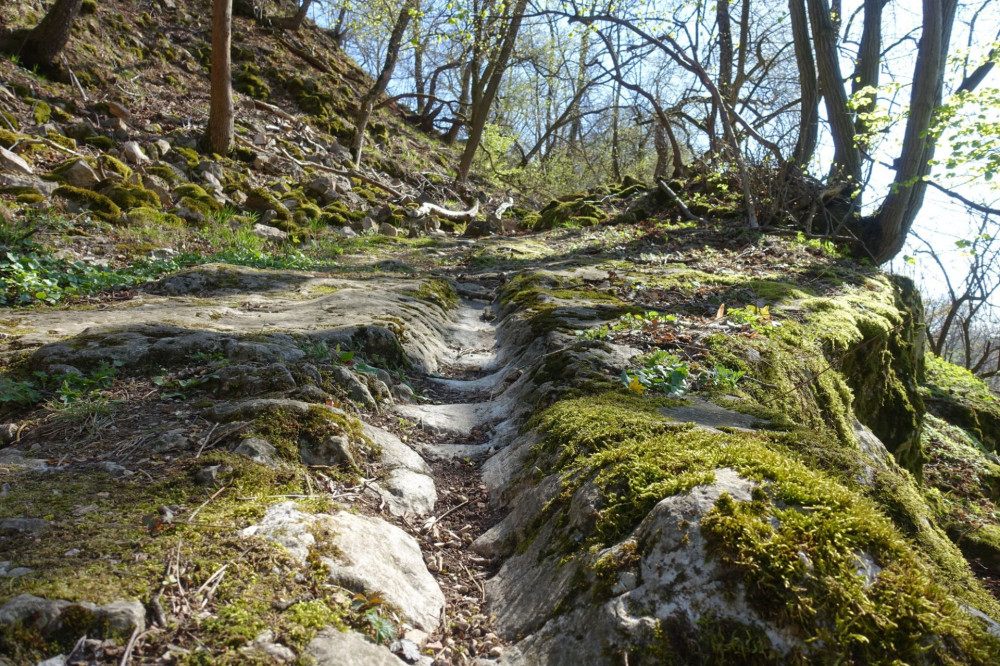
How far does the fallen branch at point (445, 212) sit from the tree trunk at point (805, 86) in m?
7.90

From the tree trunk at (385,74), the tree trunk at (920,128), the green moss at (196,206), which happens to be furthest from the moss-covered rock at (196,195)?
the tree trunk at (920,128)

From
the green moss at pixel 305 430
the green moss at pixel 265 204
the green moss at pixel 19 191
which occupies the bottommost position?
the green moss at pixel 19 191

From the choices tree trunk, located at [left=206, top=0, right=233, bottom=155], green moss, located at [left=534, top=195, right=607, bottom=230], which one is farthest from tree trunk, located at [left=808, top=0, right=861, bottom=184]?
tree trunk, located at [left=206, top=0, right=233, bottom=155]

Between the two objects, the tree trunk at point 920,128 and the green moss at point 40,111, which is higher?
the tree trunk at point 920,128

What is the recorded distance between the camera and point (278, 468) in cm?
213

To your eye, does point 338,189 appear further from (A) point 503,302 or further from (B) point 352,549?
(B) point 352,549

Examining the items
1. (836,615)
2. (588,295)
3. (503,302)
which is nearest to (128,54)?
(503,302)

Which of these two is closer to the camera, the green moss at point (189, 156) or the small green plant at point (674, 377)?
the small green plant at point (674, 377)

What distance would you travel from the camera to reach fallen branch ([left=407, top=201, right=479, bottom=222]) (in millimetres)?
12695

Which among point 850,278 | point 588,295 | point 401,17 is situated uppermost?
point 401,17

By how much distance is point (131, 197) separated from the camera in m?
7.65

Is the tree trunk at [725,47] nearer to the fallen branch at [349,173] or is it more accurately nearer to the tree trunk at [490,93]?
the tree trunk at [490,93]

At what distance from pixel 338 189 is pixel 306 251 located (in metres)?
4.69

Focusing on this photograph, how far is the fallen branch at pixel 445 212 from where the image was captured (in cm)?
1270
